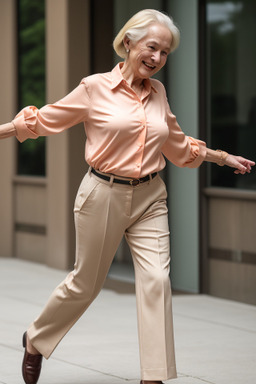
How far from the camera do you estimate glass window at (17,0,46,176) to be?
36.8 ft

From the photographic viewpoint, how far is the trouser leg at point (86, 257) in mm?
5023

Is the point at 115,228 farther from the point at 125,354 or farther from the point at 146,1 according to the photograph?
the point at 146,1

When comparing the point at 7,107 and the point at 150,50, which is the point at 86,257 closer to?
the point at 150,50

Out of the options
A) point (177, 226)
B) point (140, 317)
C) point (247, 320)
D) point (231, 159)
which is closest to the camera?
point (140, 317)

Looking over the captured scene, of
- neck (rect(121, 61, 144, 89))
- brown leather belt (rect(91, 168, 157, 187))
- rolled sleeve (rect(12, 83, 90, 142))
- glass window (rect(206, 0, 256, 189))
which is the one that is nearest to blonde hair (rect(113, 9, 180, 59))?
neck (rect(121, 61, 144, 89))

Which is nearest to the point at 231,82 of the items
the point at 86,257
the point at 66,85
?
the point at 66,85

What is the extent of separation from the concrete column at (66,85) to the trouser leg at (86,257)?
203 inches

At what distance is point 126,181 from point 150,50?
2.21 feet

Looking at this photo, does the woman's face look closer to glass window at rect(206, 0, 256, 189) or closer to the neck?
the neck

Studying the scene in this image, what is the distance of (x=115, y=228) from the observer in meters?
5.04

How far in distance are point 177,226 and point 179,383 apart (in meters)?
3.56

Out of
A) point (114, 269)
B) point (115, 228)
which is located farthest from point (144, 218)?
point (114, 269)

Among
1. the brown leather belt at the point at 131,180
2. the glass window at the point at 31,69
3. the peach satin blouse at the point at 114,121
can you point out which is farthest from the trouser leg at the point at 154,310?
A: the glass window at the point at 31,69

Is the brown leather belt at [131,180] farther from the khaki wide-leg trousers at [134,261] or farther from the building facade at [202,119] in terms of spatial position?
the building facade at [202,119]
